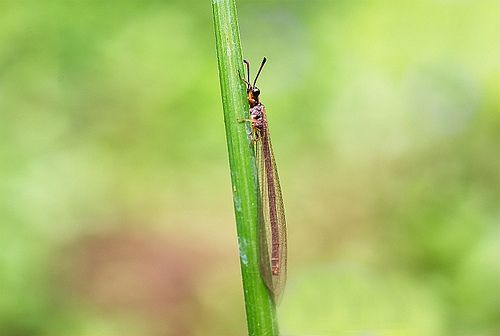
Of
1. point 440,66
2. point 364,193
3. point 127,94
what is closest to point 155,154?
point 127,94

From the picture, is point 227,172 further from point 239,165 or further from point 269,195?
point 239,165

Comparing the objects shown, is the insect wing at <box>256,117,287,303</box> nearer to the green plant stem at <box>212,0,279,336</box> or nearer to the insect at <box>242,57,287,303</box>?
the insect at <box>242,57,287,303</box>

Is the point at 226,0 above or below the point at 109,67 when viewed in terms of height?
below

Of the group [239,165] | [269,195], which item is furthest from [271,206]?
[239,165]

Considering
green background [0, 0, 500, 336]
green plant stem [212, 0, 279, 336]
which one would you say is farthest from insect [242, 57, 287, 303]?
green background [0, 0, 500, 336]

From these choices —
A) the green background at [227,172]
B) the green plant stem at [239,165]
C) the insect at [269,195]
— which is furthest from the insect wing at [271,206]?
the green background at [227,172]

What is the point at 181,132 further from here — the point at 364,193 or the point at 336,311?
the point at 336,311
